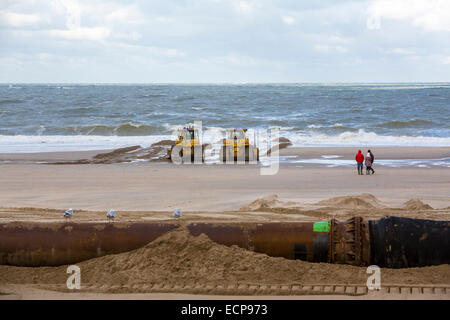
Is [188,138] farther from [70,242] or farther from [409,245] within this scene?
[409,245]

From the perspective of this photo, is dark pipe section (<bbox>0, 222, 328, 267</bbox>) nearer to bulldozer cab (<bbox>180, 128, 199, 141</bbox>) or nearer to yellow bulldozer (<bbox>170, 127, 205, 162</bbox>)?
yellow bulldozer (<bbox>170, 127, 205, 162</bbox>)

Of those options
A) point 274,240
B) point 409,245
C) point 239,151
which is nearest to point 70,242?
point 274,240

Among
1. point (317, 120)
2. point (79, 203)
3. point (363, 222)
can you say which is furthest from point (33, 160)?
point (317, 120)

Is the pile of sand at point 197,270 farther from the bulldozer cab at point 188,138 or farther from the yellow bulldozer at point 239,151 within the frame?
the bulldozer cab at point 188,138

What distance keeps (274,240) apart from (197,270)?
3.72 feet

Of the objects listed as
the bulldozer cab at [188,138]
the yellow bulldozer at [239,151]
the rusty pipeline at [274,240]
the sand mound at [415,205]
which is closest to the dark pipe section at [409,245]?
the rusty pipeline at [274,240]

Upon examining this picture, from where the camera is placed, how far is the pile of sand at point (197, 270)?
674cm

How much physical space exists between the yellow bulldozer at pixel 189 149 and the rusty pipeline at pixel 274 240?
1645 cm

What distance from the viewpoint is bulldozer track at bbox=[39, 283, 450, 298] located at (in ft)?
20.8

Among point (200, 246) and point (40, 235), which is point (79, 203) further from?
point (200, 246)

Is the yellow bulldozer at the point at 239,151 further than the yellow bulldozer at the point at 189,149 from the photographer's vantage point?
No

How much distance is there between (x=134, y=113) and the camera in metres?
58.5

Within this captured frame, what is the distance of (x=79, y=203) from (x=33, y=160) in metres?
12.3
